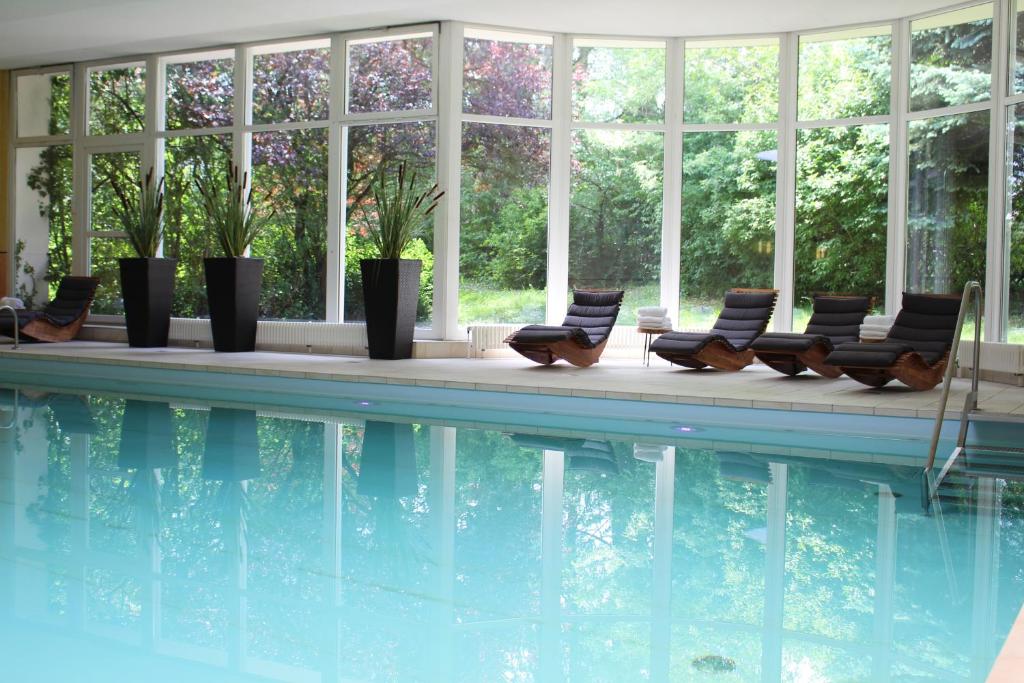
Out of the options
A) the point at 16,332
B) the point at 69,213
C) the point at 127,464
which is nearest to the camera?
the point at 127,464

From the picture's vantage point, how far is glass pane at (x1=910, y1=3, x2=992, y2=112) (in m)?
9.52

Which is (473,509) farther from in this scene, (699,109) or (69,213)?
(69,213)

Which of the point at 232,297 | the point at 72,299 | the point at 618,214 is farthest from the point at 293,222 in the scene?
the point at 618,214

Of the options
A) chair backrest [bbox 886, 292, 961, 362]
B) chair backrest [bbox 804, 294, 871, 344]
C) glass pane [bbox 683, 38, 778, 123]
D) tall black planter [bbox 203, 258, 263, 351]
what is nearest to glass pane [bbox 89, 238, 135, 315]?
tall black planter [bbox 203, 258, 263, 351]

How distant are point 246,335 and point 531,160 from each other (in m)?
3.75

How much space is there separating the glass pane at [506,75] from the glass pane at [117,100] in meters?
4.61

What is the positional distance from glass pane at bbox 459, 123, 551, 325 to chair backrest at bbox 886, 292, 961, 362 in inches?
168

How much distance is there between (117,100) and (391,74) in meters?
4.13

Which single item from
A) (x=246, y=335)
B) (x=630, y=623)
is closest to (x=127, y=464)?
(x=630, y=623)

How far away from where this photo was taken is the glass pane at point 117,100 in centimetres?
1309

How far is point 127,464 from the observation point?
19.3ft

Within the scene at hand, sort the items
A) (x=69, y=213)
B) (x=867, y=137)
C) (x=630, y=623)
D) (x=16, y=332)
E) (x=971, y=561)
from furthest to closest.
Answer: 1. (x=69, y=213)
2. (x=16, y=332)
3. (x=867, y=137)
4. (x=971, y=561)
5. (x=630, y=623)

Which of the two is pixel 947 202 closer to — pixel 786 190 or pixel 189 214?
pixel 786 190

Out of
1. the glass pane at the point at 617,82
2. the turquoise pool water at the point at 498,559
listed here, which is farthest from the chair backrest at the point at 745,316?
the glass pane at the point at 617,82
